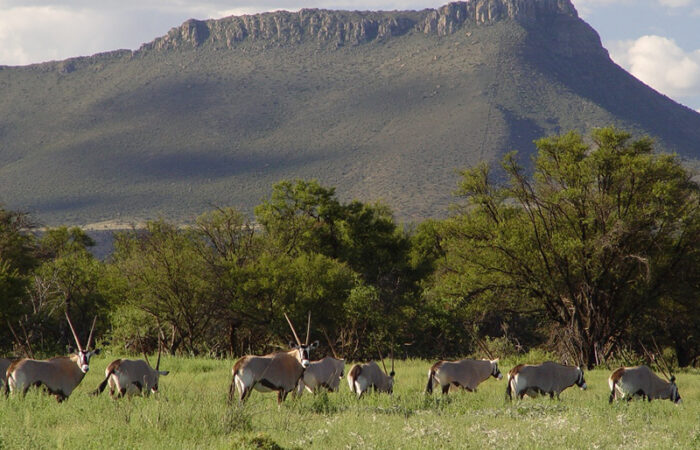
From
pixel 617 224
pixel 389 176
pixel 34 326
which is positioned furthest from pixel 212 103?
pixel 617 224

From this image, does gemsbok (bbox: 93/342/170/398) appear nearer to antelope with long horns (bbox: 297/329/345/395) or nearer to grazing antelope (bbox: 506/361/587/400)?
antelope with long horns (bbox: 297/329/345/395)

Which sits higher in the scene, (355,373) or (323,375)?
(355,373)

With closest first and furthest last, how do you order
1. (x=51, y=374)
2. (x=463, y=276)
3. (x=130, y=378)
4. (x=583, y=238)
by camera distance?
(x=51, y=374) → (x=130, y=378) → (x=583, y=238) → (x=463, y=276)

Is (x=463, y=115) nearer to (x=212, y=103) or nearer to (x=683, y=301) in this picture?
(x=212, y=103)

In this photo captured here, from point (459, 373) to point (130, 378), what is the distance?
715cm

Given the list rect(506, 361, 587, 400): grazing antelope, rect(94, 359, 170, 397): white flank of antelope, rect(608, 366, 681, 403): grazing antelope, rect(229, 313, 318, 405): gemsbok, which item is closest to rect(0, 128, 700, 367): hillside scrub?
→ rect(506, 361, 587, 400): grazing antelope

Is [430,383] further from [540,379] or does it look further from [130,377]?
[130,377]

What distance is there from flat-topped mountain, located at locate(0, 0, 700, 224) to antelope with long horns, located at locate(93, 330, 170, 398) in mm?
88152

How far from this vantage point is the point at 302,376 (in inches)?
632

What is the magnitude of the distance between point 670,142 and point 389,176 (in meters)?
60.2

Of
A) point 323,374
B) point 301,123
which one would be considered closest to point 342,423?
point 323,374

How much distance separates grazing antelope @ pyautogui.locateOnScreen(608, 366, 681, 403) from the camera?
1683 centimetres

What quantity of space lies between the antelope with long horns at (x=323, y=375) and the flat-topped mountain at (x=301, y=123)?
85.5 metres

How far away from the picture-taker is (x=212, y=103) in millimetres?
181750
